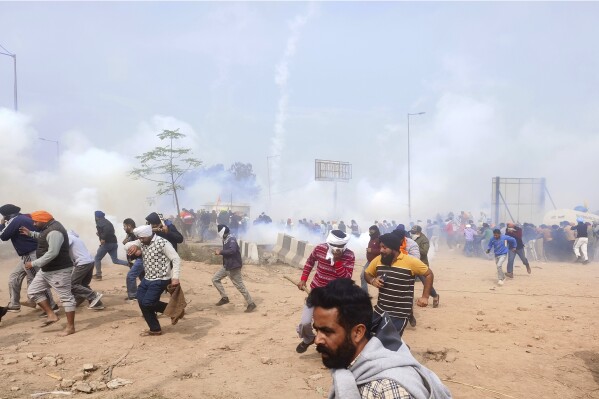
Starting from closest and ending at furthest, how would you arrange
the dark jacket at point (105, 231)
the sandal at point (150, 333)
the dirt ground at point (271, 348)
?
the dirt ground at point (271, 348), the sandal at point (150, 333), the dark jacket at point (105, 231)

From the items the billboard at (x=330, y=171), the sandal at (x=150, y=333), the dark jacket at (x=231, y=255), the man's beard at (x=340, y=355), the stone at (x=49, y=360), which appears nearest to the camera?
the man's beard at (x=340, y=355)

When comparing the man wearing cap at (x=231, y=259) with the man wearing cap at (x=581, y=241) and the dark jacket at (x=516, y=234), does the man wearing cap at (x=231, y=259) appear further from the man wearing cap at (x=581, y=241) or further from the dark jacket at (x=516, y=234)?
the man wearing cap at (x=581, y=241)

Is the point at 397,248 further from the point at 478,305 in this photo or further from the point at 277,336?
the point at 478,305

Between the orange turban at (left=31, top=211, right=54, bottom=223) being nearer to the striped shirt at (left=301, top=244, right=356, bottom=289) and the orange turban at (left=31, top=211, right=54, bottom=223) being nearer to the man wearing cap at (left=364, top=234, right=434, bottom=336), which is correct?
the striped shirt at (left=301, top=244, right=356, bottom=289)

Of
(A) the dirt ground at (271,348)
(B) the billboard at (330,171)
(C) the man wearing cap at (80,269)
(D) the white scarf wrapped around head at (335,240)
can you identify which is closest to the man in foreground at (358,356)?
(A) the dirt ground at (271,348)

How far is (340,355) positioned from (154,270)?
16.8ft

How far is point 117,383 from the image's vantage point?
4.88 m

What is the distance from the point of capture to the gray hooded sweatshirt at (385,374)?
161 centimetres

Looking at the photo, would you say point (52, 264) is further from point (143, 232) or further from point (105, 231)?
point (105, 231)

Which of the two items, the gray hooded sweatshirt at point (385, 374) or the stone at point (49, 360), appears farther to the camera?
the stone at point (49, 360)

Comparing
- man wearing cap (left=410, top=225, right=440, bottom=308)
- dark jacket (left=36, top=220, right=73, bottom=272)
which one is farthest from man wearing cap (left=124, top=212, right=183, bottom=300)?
man wearing cap (left=410, top=225, right=440, bottom=308)

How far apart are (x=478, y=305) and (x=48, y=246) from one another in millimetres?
7660

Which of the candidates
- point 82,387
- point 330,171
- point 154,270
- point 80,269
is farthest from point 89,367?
point 330,171

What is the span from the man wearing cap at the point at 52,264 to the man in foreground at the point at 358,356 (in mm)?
5575
